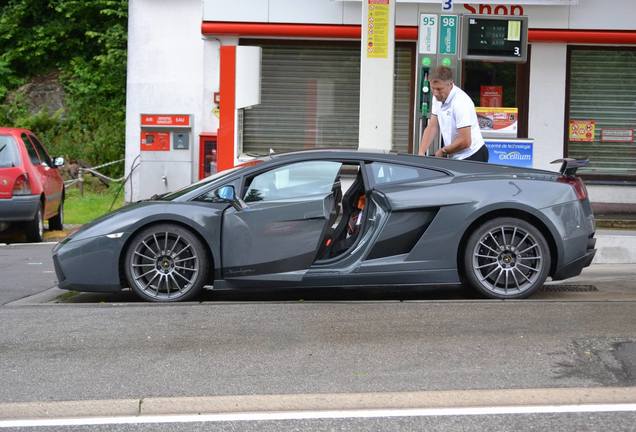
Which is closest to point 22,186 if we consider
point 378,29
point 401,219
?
point 378,29

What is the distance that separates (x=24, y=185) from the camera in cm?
1438

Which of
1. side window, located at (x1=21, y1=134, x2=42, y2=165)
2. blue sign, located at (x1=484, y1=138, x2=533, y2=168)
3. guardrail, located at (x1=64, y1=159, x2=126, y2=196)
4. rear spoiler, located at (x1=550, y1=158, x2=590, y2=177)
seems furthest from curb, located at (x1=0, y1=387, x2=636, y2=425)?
guardrail, located at (x1=64, y1=159, x2=126, y2=196)

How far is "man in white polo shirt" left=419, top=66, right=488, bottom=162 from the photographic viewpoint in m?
9.88

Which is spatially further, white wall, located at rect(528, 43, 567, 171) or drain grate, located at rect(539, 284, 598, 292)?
white wall, located at rect(528, 43, 567, 171)

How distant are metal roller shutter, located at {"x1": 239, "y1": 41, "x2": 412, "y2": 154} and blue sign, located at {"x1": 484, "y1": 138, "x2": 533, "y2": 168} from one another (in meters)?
3.37

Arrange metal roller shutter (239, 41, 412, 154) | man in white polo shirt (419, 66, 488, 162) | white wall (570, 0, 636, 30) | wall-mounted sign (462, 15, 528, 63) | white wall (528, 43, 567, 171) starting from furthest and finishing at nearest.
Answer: metal roller shutter (239, 41, 412, 154) → white wall (528, 43, 567, 171) → white wall (570, 0, 636, 30) → wall-mounted sign (462, 15, 528, 63) → man in white polo shirt (419, 66, 488, 162)

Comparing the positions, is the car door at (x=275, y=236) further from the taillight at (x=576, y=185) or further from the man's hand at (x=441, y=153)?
the taillight at (x=576, y=185)

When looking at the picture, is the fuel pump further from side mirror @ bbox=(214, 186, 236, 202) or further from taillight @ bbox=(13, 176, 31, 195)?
taillight @ bbox=(13, 176, 31, 195)

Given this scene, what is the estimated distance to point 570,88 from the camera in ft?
54.3

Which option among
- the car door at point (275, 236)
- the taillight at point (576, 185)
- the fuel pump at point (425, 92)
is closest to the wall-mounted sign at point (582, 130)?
the fuel pump at point (425, 92)

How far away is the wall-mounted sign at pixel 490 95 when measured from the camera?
645 inches

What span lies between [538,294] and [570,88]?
830cm

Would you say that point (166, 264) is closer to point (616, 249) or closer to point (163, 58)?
point (616, 249)

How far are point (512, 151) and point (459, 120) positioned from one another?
376 centimetres
